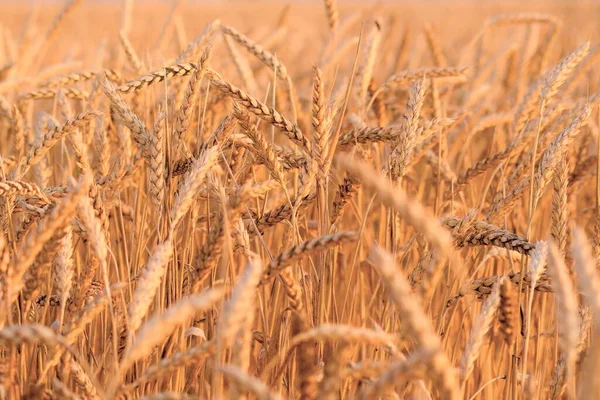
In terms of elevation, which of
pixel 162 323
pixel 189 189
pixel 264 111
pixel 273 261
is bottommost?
pixel 162 323

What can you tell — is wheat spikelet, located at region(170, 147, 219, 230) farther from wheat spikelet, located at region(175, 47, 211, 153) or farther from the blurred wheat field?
wheat spikelet, located at region(175, 47, 211, 153)

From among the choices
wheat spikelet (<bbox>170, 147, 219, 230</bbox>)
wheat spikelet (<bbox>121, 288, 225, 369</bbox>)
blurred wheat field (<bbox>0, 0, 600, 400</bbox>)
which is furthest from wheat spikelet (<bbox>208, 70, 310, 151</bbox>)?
wheat spikelet (<bbox>121, 288, 225, 369</bbox>)

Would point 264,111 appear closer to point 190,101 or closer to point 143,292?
point 190,101

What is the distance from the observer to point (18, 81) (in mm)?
1885

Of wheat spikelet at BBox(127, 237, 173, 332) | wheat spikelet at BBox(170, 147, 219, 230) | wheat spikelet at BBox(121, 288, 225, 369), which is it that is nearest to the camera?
wheat spikelet at BBox(121, 288, 225, 369)

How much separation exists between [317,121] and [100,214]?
379 millimetres

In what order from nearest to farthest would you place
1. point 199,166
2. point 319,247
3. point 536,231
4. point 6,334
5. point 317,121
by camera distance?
point 6,334
point 319,247
point 199,166
point 317,121
point 536,231

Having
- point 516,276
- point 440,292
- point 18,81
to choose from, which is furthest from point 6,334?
point 18,81

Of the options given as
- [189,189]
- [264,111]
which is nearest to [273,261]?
[189,189]

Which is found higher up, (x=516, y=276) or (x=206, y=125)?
(x=206, y=125)

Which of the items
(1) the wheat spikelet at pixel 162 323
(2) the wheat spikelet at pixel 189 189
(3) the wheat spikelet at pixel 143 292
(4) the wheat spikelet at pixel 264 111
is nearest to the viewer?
(1) the wheat spikelet at pixel 162 323

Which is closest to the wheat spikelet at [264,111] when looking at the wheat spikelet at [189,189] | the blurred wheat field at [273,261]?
the blurred wheat field at [273,261]

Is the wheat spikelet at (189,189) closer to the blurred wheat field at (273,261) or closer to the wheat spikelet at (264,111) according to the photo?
the blurred wheat field at (273,261)

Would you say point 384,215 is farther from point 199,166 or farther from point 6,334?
point 6,334
